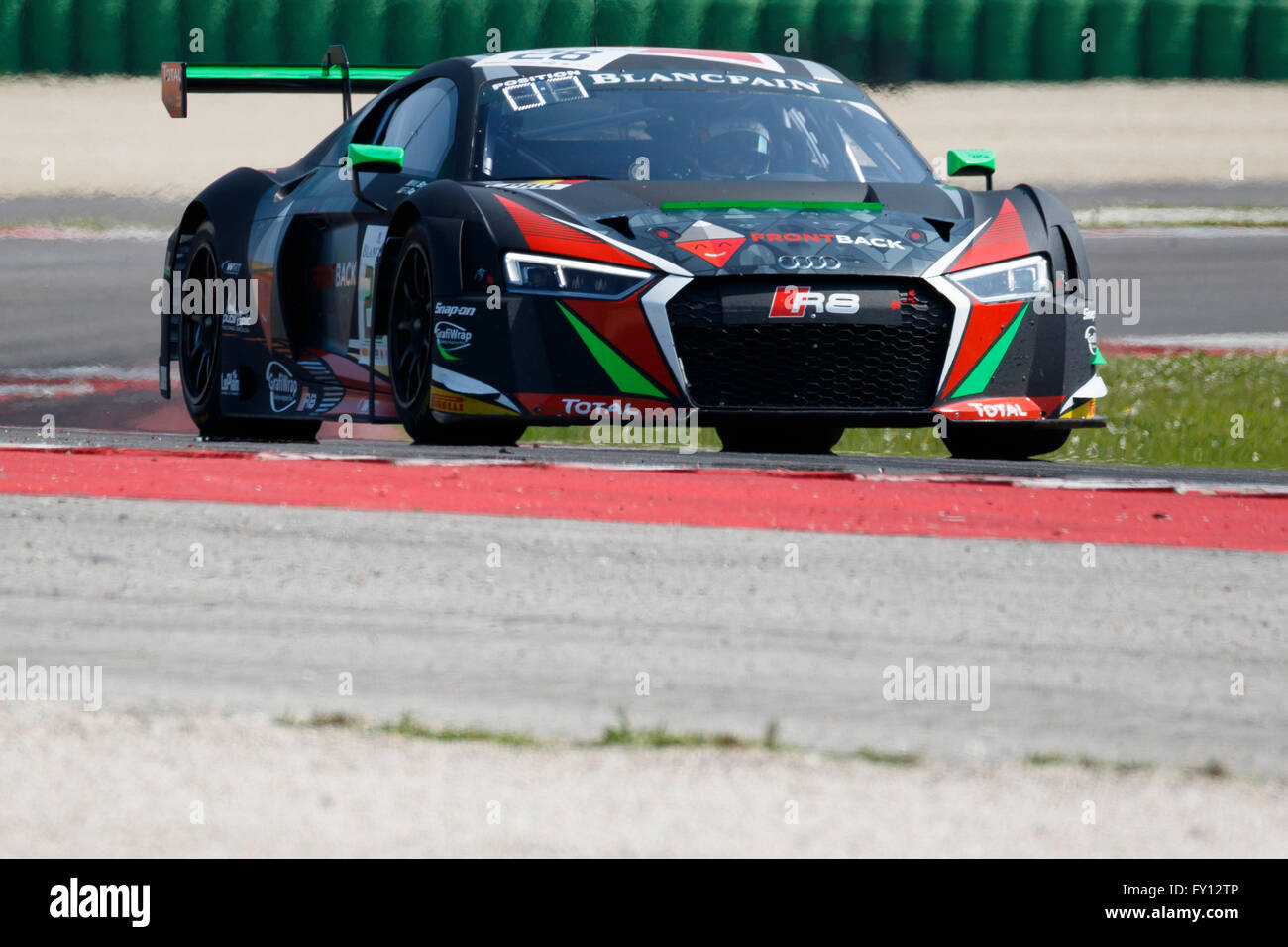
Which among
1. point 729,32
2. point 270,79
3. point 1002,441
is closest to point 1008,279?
point 1002,441

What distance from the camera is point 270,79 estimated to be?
841 centimetres

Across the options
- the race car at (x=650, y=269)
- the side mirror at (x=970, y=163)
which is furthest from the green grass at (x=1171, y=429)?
the race car at (x=650, y=269)

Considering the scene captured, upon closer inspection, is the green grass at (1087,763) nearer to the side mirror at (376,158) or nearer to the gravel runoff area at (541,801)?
the gravel runoff area at (541,801)

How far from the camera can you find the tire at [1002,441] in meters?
6.86

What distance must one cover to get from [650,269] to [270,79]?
3.15m

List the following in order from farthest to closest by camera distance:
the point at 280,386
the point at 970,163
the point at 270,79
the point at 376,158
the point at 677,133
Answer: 1. the point at 270,79
2. the point at 280,386
3. the point at 970,163
4. the point at 677,133
5. the point at 376,158

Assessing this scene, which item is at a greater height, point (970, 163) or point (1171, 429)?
point (970, 163)

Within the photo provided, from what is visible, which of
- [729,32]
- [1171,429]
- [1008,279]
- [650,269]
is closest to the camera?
[650,269]

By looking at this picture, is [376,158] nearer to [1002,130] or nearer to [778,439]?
[778,439]

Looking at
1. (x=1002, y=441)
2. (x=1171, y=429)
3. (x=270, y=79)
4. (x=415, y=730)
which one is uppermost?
(x=270, y=79)

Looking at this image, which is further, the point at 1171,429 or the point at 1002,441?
the point at 1171,429
